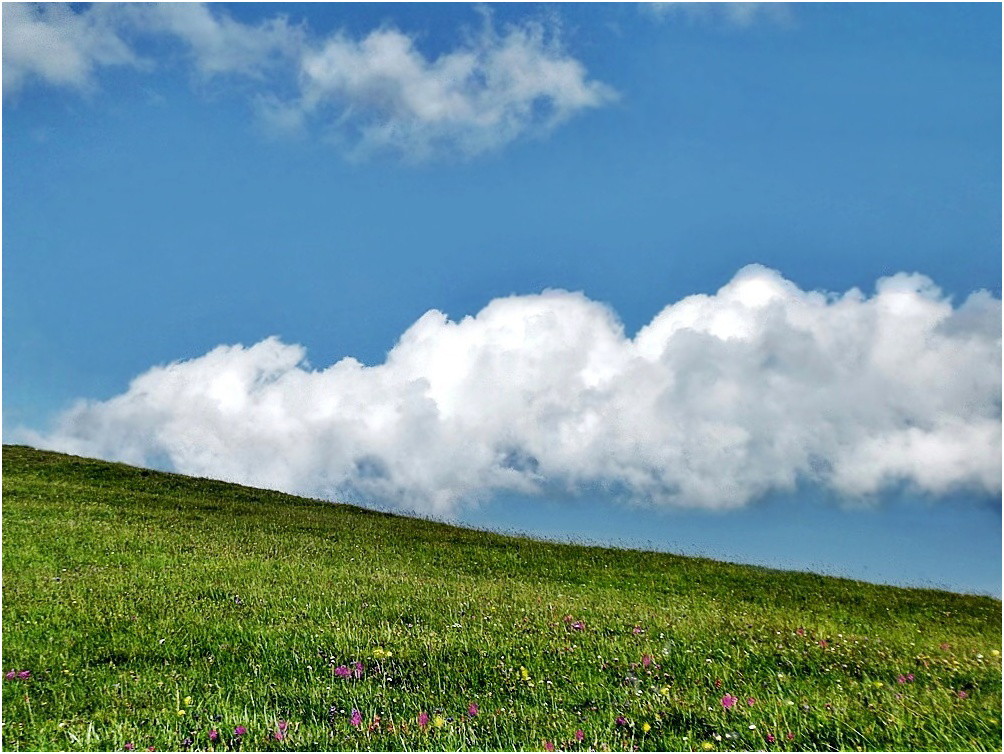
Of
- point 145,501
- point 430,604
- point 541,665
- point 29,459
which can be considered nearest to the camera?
point 541,665

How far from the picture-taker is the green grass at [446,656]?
9.27 meters

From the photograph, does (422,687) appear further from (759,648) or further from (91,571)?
(91,571)

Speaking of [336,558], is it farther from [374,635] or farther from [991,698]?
[991,698]

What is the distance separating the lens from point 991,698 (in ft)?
34.4

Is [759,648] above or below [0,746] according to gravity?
Result: above

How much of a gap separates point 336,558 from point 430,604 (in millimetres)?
9260

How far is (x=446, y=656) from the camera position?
40.5ft

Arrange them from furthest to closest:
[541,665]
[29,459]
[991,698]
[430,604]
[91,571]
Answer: [29,459] → [91,571] → [430,604] → [541,665] → [991,698]

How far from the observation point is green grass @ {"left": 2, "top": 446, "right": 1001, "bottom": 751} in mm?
Answer: 9273

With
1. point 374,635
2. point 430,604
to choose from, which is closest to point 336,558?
point 430,604

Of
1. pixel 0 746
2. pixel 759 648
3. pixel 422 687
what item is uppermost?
pixel 759 648

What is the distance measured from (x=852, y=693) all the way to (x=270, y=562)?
659 inches

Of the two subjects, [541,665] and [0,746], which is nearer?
[0,746]

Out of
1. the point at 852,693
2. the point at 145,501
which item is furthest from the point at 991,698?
the point at 145,501
